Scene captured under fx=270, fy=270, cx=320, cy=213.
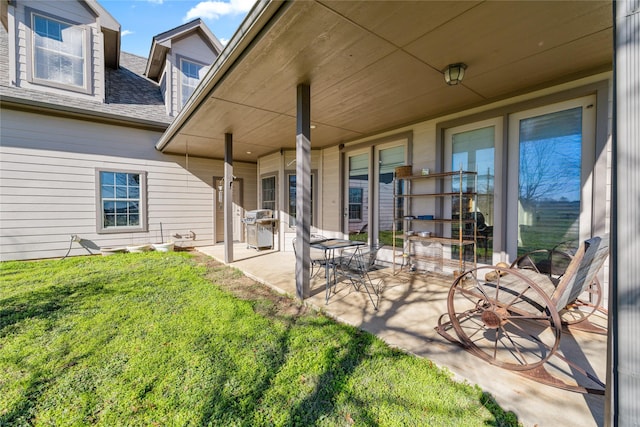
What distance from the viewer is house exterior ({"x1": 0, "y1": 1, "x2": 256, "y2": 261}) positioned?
5.62 meters

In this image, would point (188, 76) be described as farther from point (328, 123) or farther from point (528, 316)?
point (528, 316)

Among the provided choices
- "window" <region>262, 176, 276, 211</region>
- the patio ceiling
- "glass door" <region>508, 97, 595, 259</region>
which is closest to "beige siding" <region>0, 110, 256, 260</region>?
"window" <region>262, 176, 276, 211</region>

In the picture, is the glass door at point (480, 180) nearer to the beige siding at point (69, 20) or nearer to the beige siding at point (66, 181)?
the beige siding at point (66, 181)

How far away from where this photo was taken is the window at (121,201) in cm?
653

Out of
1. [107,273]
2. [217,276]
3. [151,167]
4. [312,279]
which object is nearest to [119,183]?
[151,167]

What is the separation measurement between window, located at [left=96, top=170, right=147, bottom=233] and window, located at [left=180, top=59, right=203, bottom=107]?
2.75m

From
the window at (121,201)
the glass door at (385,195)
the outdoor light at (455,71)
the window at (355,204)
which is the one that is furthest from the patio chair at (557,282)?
the window at (121,201)

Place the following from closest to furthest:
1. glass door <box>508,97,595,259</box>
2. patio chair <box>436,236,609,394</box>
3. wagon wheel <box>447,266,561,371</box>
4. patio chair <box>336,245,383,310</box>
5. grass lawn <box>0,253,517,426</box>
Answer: grass lawn <box>0,253,517,426</box> < patio chair <box>436,236,609,394</box> < wagon wheel <box>447,266,561,371</box> < glass door <box>508,97,595,259</box> < patio chair <box>336,245,383,310</box>

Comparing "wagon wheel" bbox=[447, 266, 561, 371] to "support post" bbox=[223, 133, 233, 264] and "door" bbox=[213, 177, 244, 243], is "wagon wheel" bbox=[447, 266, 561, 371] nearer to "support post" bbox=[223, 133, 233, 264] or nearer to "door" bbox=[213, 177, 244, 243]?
"support post" bbox=[223, 133, 233, 264]

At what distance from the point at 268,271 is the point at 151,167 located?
4743 millimetres

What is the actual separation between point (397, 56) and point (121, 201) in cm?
719

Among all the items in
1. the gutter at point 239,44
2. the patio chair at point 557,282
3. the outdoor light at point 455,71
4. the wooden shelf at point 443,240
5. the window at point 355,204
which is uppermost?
the gutter at point 239,44

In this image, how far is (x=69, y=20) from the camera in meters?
6.22

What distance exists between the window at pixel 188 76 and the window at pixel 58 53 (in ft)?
7.25
